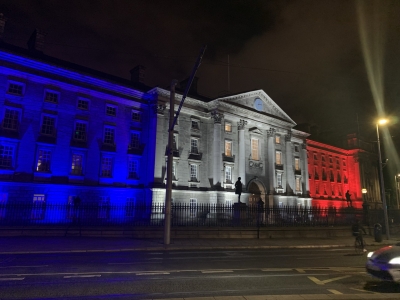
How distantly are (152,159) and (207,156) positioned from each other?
9.56 metres

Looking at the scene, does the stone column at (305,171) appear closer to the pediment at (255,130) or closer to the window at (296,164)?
the window at (296,164)

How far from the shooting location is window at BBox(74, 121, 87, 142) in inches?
1435

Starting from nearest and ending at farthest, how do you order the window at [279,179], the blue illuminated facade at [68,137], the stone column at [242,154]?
the blue illuminated facade at [68,137]
the stone column at [242,154]
the window at [279,179]

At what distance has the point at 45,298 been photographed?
7.18m

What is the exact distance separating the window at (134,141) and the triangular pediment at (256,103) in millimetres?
12372

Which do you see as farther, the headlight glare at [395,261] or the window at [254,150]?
the window at [254,150]

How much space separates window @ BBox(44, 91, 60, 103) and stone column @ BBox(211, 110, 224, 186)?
2129 cm

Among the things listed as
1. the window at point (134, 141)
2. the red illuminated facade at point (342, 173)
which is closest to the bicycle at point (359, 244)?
the window at point (134, 141)

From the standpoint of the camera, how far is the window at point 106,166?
37.7m

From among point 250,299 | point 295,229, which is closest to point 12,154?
point 295,229

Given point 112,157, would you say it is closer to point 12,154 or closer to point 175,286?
point 12,154

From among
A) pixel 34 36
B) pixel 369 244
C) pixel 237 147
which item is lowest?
pixel 369 244

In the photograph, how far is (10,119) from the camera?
106 ft

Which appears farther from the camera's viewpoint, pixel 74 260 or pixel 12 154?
pixel 12 154
